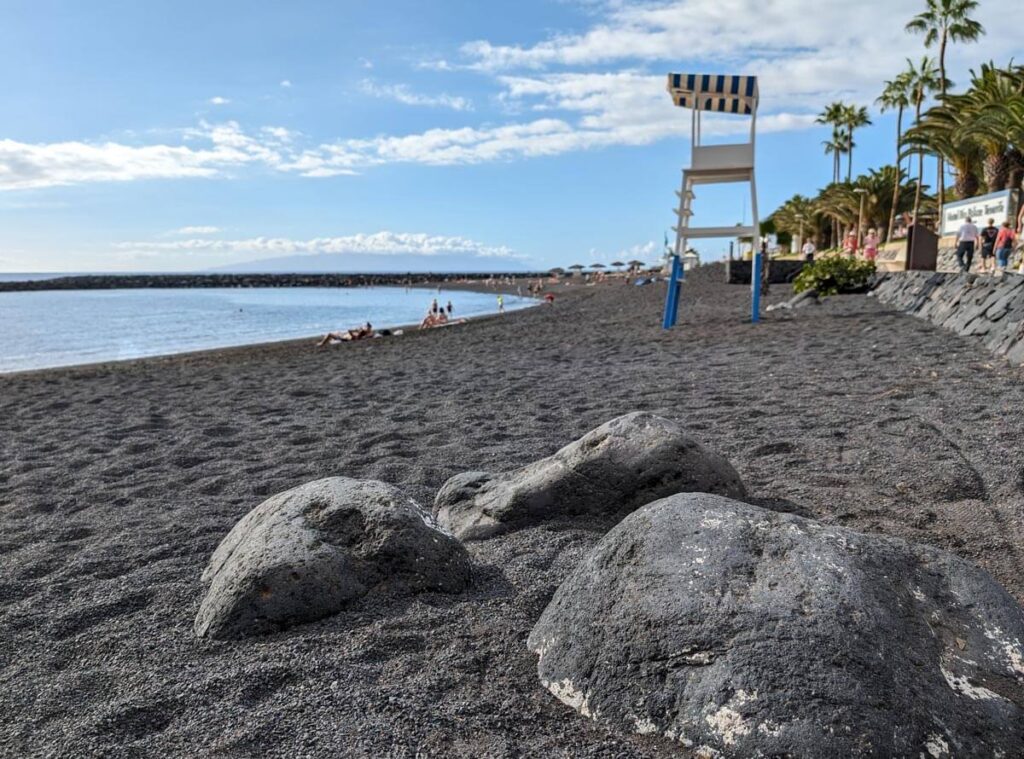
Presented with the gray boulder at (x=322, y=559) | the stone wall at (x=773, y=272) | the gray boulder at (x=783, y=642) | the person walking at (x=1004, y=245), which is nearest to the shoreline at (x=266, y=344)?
the stone wall at (x=773, y=272)

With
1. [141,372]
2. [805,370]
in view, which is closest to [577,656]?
[805,370]

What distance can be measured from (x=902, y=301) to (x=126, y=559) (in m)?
15.5

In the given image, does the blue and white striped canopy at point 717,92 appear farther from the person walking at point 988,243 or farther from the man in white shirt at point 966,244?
the person walking at point 988,243

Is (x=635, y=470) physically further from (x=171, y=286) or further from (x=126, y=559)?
(x=171, y=286)

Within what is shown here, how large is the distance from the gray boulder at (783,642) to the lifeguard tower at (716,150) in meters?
10.6

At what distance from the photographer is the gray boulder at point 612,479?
151 inches

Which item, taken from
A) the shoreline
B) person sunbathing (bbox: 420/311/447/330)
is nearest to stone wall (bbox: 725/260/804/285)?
the shoreline

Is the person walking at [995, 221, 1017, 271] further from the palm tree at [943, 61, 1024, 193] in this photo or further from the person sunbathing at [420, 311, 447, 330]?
the person sunbathing at [420, 311, 447, 330]

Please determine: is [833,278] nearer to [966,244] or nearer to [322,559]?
[966,244]

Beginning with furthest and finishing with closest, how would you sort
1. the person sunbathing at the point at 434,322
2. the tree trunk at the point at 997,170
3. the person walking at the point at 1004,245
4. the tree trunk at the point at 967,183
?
the tree trunk at the point at 967,183, the tree trunk at the point at 997,170, the person sunbathing at the point at 434,322, the person walking at the point at 1004,245

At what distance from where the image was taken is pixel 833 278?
19.9 metres

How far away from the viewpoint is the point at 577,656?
97.0 inches

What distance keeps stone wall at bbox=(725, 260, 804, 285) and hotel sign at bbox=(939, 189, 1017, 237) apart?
6516 millimetres

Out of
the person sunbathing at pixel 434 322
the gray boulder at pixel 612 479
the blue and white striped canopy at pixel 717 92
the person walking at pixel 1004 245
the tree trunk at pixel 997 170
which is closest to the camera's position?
the gray boulder at pixel 612 479
